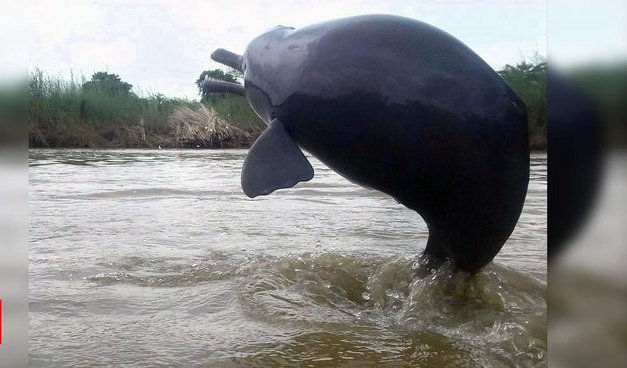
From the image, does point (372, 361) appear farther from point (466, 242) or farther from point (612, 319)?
point (612, 319)

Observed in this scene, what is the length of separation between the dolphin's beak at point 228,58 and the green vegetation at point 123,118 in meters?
11.8

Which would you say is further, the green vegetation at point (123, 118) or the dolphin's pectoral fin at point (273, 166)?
the green vegetation at point (123, 118)

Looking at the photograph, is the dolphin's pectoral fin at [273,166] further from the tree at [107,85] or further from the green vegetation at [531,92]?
the tree at [107,85]

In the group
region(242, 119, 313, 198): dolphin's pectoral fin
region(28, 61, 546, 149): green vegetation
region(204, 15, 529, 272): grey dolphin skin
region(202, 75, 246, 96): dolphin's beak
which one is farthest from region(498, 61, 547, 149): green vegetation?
region(28, 61, 546, 149): green vegetation

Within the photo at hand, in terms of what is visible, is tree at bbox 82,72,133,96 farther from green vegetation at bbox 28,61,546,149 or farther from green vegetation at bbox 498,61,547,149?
green vegetation at bbox 498,61,547,149

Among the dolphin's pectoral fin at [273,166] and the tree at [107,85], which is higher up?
the tree at [107,85]

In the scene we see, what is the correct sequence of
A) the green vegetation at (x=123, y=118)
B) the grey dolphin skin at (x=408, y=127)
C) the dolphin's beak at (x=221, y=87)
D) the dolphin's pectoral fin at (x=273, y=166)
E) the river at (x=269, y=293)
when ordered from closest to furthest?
1. the river at (x=269, y=293)
2. the grey dolphin skin at (x=408, y=127)
3. the dolphin's pectoral fin at (x=273, y=166)
4. the dolphin's beak at (x=221, y=87)
5. the green vegetation at (x=123, y=118)

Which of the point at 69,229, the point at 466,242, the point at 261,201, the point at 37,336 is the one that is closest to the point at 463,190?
the point at 466,242

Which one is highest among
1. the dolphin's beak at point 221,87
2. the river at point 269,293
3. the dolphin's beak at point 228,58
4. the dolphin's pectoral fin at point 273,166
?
the dolphin's beak at point 228,58

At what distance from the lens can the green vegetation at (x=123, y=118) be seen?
16.2 meters

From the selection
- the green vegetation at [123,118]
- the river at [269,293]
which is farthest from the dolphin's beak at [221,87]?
the green vegetation at [123,118]

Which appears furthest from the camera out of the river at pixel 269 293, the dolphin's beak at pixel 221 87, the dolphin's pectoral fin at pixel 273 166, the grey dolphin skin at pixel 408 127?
the dolphin's beak at pixel 221 87

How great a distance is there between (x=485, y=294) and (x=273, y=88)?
5.06 feet

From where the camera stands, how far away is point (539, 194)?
7.03 m
